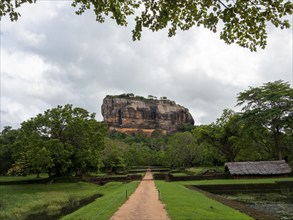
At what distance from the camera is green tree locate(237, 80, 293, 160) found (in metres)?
36.8

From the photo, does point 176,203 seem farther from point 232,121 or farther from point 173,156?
point 173,156

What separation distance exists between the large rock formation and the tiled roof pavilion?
407 ft

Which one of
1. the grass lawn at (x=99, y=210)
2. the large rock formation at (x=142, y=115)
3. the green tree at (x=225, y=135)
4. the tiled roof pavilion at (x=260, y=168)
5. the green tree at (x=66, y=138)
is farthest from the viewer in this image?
the large rock formation at (x=142, y=115)

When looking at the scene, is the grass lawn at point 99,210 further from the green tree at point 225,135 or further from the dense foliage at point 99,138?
the green tree at point 225,135

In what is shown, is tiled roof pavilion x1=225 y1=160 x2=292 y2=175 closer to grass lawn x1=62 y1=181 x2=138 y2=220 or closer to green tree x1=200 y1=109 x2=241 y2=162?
green tree x1=200 y1=109 x2=241 y2=162

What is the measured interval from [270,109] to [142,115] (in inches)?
5140

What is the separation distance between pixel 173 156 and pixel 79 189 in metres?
35.5

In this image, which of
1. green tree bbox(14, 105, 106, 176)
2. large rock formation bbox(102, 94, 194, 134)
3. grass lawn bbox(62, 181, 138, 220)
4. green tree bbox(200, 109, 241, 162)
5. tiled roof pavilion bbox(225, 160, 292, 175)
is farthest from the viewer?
large rock formation bbox(102, 94, 194, 134)

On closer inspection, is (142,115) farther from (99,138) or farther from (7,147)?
(99,138)

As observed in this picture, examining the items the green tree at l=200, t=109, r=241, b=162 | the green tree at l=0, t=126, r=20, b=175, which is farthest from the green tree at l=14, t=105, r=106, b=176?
the green tree at l=200, t=109, r=241, b=162

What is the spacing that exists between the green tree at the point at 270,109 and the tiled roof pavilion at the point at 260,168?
4.39m

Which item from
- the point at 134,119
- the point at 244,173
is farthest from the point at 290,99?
the point at 134,119

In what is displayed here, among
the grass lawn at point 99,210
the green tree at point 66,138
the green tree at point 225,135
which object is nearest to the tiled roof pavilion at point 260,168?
the green tree at point 225,135

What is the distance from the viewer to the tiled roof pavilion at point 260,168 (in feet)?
116
